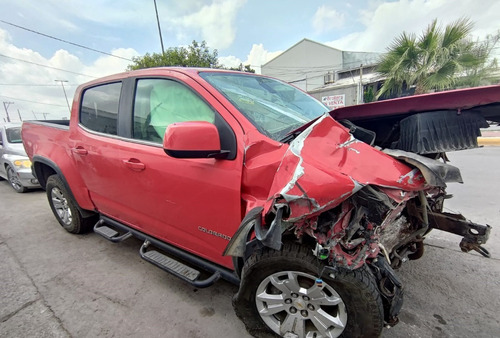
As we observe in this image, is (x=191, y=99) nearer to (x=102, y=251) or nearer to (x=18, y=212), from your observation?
(x=102, y=251)

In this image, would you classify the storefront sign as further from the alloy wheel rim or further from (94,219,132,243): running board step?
the alloy wheel rim

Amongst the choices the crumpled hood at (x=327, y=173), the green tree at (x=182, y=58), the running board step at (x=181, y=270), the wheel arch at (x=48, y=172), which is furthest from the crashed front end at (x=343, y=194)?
the green tree at (x=182, y=58)

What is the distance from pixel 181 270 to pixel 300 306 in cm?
98

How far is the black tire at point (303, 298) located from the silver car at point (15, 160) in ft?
20.5

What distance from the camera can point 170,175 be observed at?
1.94m

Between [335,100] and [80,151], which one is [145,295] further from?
[335,100]

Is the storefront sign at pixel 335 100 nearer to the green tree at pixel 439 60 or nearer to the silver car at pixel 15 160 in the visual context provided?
the green tree at pixel 439 60

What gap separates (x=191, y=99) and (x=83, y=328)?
1.97m

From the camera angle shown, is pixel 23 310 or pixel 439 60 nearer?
pixel 23 310

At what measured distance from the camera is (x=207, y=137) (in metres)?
1.56

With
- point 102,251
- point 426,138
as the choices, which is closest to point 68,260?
point 102,251

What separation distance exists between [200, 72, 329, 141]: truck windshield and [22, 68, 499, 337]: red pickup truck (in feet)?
0.05

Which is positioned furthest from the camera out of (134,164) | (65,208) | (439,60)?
(439,60)

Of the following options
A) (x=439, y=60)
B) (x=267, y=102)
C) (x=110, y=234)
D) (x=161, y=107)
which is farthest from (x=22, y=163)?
(x=439, y=60)
